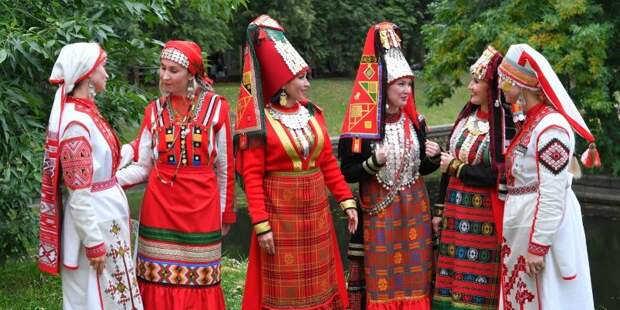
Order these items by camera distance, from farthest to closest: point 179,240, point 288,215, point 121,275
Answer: point 288,215
point 179,240
point 121,275

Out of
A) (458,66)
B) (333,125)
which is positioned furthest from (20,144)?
(333,125)

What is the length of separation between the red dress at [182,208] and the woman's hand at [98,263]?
1.39 feet

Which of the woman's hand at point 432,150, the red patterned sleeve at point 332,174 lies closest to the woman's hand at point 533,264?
the woman's hand at point 432,150

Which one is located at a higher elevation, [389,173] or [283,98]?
[283,98]

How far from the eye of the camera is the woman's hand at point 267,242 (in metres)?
4.38

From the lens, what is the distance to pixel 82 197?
3.78m

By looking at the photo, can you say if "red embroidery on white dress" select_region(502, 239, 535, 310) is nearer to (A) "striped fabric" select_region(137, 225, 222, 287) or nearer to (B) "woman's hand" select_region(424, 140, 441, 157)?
(B) "woman's hand" select_region(424, 140, 441, 157)

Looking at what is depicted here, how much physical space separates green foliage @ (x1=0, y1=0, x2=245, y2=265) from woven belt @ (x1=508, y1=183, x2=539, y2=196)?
2860 mm

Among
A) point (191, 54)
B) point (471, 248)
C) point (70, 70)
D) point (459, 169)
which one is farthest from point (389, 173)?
point (70, 70)

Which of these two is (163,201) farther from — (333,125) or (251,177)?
(333,125)

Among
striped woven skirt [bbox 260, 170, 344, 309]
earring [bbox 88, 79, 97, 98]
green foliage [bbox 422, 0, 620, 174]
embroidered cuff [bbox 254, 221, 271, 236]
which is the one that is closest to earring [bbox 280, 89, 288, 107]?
striped woven skirt [bbox 260, 170, 344, 309]

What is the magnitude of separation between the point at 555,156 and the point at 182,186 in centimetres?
188

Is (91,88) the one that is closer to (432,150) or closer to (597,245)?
(432,150)

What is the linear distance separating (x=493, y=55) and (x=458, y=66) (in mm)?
8394
